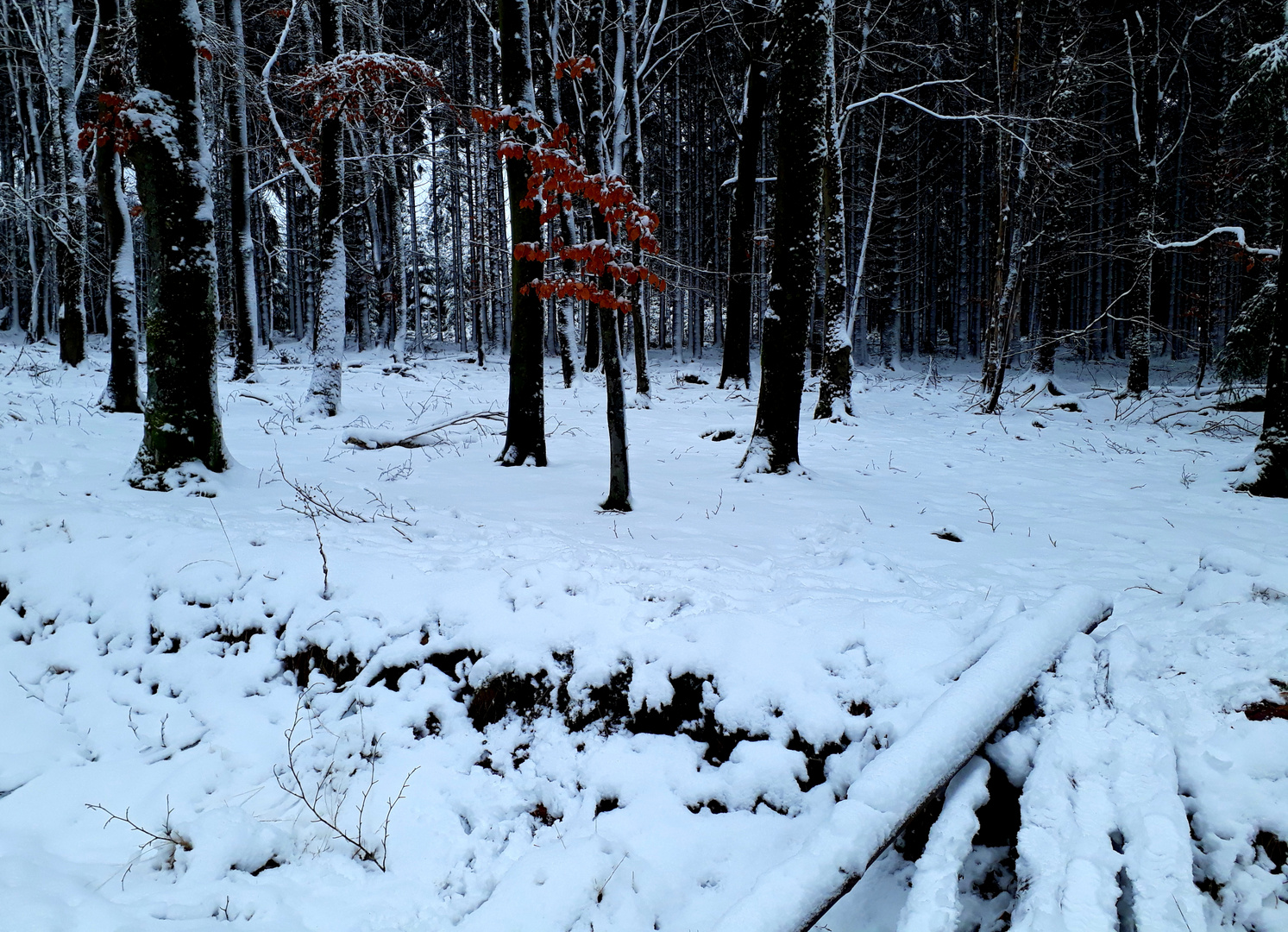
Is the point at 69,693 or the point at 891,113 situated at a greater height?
the point at 891,113

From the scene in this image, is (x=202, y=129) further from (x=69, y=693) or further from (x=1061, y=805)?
(x=1061, y=805)

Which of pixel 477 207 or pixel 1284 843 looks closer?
pixel 1284 843

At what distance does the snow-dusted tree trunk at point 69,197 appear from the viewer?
10.8 meters

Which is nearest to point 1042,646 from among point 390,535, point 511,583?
point 511,583

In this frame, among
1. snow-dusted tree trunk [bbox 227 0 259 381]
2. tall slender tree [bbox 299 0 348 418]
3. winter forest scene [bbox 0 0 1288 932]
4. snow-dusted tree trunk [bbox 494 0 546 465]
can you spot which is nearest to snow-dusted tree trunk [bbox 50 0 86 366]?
winter forest scene [bbox 0 0 1288 932]

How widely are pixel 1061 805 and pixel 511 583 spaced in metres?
2.92

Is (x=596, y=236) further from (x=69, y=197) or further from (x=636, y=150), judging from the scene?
(x=69, y=197)

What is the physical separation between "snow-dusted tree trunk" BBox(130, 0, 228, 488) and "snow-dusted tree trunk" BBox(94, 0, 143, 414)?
4.18 m

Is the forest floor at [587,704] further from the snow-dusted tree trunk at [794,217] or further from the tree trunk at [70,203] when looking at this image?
the tree trunk at [70,203]

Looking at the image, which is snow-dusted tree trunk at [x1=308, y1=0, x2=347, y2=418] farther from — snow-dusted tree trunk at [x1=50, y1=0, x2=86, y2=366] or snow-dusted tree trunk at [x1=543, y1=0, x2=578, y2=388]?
snow-dusted tree trunk at [x1=50, y1=0, x2=86, y2=366]

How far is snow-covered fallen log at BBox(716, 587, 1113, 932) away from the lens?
6.57ft

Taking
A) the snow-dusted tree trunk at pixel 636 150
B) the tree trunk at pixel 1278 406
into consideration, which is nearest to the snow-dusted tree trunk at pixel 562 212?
the snow-dusted tree trunk at pixel 636 150

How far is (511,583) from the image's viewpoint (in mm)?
3924

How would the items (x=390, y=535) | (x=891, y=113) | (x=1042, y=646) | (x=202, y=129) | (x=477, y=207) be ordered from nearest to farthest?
(x=1042, y=646), (x=390, y=535), (x=202, y=129), (x=891, y=113), (x=477, y=207)
